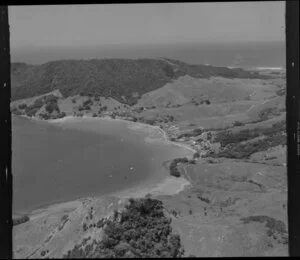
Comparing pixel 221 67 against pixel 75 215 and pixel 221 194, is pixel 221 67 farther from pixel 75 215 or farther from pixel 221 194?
pixel 75 215

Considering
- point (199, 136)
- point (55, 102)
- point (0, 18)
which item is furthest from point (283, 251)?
point (0, 18)

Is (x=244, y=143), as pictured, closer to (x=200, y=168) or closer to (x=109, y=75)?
(x=200, y=168)

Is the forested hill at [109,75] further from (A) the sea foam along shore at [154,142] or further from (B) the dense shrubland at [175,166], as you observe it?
(B) the dense shrubland at [175,166]

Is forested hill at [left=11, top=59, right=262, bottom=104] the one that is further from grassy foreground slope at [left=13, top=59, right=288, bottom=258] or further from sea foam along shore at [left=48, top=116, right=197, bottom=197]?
sea foam along shore at [left=48, top=116, right=197, bottom=197]

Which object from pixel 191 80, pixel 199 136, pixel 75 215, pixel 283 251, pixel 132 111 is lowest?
pixel 283 251

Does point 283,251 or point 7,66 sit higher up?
point 7,66

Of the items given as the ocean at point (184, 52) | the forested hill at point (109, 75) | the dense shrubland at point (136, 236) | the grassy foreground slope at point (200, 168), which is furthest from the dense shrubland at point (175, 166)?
the ocean at point (184, 52)

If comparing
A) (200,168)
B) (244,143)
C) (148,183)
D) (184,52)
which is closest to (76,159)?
(148,183)
